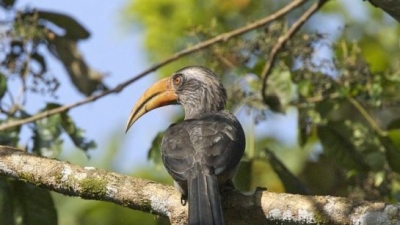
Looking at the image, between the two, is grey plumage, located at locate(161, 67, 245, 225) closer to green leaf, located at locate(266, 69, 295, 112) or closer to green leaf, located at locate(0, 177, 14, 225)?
green leaf, located at locate(266, 69, 295, 112)

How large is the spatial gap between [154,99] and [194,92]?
0.86 feet

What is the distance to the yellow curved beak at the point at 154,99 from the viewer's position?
5500 millimetres

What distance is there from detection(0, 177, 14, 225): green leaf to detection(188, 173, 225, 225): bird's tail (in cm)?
104

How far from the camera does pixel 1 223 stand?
16.3 feet

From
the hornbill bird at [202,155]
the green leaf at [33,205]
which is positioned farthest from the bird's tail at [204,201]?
the green leaf at [33,205]

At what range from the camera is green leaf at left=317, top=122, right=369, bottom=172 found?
5801 millimetres

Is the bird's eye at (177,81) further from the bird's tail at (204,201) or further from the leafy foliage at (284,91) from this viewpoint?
the bird's tail at (204,201)

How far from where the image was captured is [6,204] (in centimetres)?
492

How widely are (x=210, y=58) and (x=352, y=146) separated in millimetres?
1007

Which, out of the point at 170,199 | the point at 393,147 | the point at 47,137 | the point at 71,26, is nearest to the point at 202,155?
the point at 170,199

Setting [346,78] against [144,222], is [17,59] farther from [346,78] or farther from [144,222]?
[144,222]

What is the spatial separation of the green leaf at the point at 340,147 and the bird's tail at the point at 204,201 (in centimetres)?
157

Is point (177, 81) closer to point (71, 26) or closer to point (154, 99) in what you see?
Result: point (154, 99)

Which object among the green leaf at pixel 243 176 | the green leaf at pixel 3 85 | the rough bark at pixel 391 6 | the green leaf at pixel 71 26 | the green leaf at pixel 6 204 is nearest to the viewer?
the rough bark at pixel 391 6
